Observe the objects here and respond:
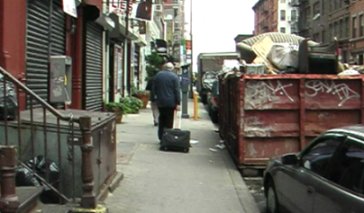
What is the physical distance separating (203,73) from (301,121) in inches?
994

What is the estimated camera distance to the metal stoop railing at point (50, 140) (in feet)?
21.5

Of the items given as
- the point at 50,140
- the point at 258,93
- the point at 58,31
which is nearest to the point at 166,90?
the point at 58,31

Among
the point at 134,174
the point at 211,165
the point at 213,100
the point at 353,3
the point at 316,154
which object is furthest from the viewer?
the point at 353,3

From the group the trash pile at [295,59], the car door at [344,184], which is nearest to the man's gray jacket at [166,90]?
the trash pile at [295,59]

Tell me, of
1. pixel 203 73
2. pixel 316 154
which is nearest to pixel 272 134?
pixel 316 154

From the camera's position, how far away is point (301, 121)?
423 inches

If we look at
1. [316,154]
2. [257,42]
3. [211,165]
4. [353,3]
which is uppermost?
[353,3]

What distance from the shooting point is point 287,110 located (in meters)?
10.7

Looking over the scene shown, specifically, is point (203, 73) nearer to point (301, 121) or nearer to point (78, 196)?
point (301, 121)

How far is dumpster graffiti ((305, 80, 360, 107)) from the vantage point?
10.8m

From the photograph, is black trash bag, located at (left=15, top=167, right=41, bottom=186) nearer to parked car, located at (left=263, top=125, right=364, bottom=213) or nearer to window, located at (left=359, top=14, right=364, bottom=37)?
parked car, located at (left=263, top=125, right=364, bottom=213)

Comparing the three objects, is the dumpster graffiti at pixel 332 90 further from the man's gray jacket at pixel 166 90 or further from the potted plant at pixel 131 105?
the potted plant at pixel 131 105

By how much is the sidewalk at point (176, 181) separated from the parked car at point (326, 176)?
1226 mm

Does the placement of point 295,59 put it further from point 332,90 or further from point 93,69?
point 93,69
